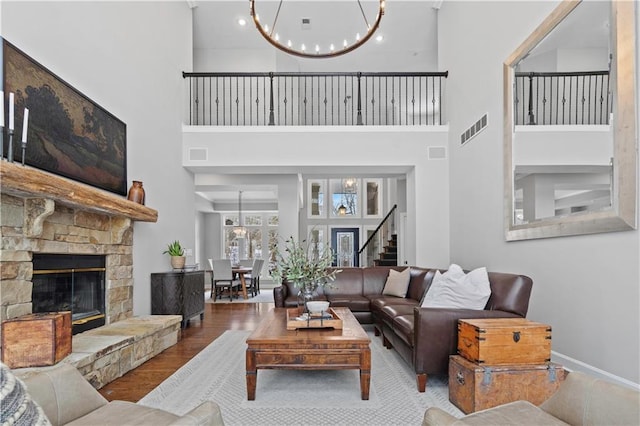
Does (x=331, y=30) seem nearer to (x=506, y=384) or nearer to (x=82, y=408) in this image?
(x=506, y=384)

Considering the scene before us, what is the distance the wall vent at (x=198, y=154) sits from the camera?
6.36m

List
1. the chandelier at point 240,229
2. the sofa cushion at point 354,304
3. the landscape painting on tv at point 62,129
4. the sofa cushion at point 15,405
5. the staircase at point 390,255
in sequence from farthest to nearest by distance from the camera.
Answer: the chandelier at point 240,229 → the staircase at point 390,255 → the sofa cushion at point 354,304 → the landscape painting on tv at point 62,129 → the sofa cushion at point 15,405

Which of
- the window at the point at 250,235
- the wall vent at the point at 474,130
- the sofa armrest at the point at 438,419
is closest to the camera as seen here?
the sofa armrest at the point at 438,419

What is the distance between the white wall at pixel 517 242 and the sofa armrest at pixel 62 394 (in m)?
3.10

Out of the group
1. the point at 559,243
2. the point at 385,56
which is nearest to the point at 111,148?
the point at 559,243

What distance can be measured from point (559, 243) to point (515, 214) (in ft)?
2.43

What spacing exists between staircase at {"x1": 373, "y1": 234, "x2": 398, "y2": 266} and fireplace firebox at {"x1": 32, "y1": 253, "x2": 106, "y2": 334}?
23.9ft

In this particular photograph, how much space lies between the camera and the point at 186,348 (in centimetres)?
437

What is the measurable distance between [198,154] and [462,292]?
472 cm

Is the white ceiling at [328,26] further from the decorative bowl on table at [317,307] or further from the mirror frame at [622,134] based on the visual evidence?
the mirror frame at [622,134]

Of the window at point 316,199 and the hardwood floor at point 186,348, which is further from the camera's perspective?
the window at point 316,199

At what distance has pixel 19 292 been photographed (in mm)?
2840

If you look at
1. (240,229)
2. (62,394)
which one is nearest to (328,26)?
(62,394)

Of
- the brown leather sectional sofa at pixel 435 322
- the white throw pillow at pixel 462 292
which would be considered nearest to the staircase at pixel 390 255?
the brown leather sectional sofa at pixel 435 322
